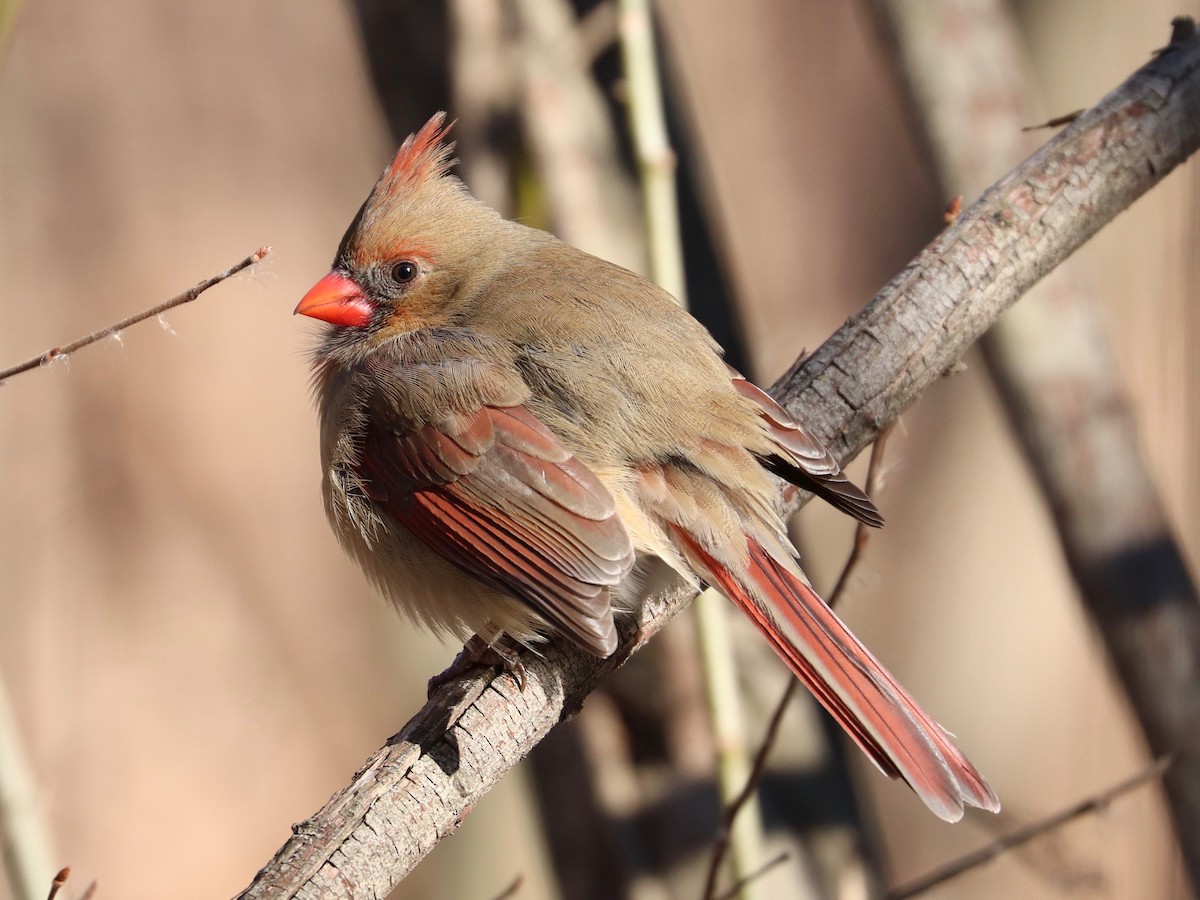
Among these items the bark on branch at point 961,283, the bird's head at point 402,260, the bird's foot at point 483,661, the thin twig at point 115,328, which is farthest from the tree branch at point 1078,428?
the thin twig at point 115,328

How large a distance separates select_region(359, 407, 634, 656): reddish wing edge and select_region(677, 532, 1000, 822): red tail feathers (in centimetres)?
25

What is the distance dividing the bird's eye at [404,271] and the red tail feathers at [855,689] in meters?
1.19

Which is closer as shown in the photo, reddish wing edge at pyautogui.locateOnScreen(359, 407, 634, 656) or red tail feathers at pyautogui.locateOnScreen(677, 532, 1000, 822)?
red tail feathers at pyautogui.locateOnScreen(677, 532, 1000, 822)

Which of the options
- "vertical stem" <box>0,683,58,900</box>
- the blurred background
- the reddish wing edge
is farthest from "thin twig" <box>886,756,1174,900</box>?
"vertical stem" <box>0,683,58,900</box>

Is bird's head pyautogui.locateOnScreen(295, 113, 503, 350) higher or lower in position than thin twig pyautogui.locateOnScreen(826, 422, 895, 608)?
higher

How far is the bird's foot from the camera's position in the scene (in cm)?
257

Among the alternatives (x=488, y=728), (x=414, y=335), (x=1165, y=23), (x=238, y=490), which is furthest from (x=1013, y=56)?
(x=238, y=490)

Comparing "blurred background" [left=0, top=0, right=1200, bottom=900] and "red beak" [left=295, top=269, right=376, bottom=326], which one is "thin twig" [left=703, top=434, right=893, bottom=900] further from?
"red beak" [left=295, top=269, right=376, bottom=326]

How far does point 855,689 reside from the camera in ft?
8.09

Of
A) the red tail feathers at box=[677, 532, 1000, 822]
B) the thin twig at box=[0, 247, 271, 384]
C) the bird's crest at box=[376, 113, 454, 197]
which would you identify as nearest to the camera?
the thin twig at box=[0, 247, 271, 384]

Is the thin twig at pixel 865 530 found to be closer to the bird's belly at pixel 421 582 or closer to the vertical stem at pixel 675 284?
Result: the vertical stem at pixel 675 284

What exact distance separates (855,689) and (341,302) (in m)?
1.65

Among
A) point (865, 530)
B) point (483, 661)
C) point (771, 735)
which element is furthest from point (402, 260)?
point (771, 735)

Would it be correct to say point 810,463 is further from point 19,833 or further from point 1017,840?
point 19,833
